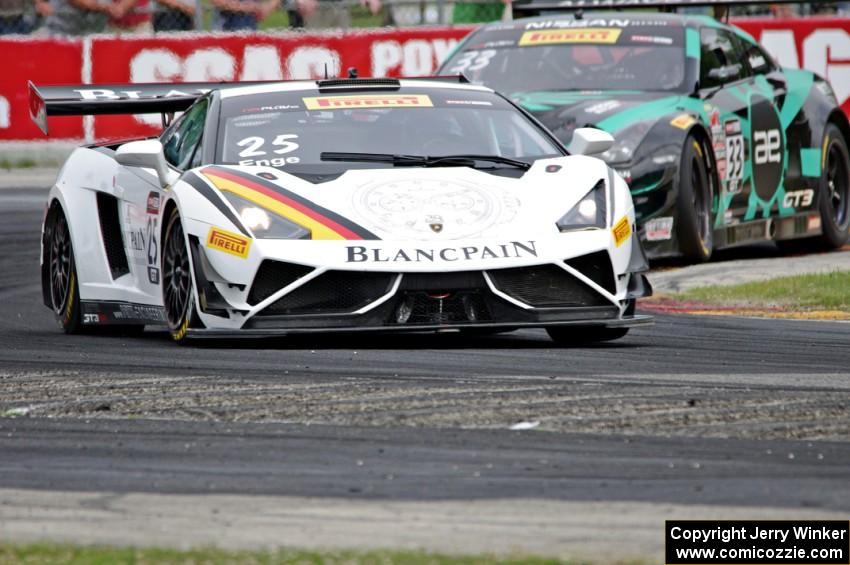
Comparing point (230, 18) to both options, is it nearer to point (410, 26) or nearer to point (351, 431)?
point (410, 26)

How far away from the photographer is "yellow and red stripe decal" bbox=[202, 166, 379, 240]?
7551 millimetres

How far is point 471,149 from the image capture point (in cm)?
862

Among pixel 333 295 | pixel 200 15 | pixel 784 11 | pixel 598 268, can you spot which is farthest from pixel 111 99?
pixel 784 11

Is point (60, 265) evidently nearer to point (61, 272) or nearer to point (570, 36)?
point (61, 272)

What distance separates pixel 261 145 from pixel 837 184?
276 inches

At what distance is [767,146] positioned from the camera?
13.1 metres

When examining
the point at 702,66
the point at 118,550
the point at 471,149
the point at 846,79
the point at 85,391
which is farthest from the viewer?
the point at 846,79

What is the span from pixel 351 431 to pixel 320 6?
14.0 m

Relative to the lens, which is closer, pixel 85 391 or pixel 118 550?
pixel 118 550

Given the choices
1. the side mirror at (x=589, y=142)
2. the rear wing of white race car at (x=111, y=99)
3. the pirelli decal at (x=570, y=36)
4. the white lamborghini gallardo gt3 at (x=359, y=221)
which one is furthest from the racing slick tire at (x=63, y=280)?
the pirelli decal at (x=570, y=36)

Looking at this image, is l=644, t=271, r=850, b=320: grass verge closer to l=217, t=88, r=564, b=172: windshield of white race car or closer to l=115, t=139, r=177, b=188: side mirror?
l=217, t=88, r=564, b=172: windshield of white race car

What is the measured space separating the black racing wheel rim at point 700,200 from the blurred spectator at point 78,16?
869 centimetres

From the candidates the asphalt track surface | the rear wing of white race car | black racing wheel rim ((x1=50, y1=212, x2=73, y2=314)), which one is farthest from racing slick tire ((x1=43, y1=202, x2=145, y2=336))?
the asphalt track surface

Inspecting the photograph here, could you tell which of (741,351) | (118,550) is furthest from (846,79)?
(118,550)
